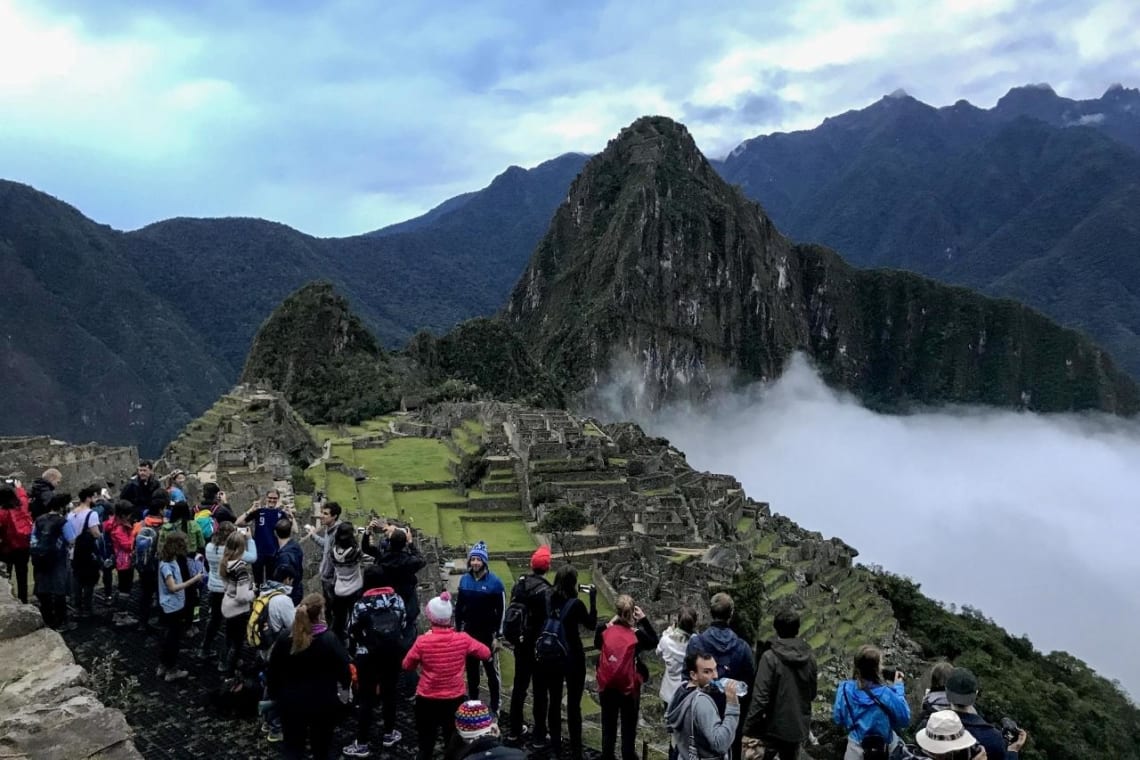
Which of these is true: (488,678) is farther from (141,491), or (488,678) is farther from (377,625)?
(141,491)

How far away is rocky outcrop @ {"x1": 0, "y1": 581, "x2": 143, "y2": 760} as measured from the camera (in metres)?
4.47

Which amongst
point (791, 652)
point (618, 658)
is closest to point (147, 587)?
point (618, 658)

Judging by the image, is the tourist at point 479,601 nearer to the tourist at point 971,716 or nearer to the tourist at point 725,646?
the tourist at point 725,646

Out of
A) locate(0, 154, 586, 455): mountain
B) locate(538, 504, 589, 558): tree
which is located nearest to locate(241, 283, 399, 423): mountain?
locate(0, 154, 586, 455): mountain

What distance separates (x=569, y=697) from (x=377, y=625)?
1856 millimetres

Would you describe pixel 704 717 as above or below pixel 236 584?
below

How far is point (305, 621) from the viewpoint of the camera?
5.48 metres

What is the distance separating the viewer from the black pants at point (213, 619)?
8.07 m

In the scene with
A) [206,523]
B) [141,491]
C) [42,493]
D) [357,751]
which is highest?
[42,493]

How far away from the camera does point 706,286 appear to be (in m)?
147

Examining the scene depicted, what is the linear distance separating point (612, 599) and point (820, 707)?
617cm

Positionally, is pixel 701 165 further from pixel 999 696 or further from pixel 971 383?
pixel 999 696

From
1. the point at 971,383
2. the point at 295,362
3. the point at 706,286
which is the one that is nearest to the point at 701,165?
the point at 706,286

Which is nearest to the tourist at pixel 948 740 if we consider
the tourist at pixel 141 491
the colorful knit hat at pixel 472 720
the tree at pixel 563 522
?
the colorful knit hat at pixel 472 720
